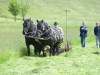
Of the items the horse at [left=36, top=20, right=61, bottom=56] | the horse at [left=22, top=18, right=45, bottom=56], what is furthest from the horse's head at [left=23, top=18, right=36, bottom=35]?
the horse at [left=36, top=20, right=61, bottom=56]

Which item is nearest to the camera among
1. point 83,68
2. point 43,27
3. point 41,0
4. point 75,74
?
point 75,74

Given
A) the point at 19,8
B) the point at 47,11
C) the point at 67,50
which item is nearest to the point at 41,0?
the point at 47,11

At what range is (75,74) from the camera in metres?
11.1

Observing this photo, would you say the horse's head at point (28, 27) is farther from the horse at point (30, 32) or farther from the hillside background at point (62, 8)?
the hillside background at point (62, 8)

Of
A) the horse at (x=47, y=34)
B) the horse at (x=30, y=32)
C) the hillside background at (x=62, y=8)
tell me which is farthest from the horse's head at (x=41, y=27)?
the hillside background at (x=62, y=8)

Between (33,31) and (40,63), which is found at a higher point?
(33,31)

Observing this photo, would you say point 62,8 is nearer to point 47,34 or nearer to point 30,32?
point 47,34

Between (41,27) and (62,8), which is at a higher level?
(41,27)

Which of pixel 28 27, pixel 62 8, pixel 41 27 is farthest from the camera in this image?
pixel 62 8

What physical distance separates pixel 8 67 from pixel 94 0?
88550 millimetres

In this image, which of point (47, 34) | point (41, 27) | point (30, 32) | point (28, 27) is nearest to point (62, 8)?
point (47, 34)

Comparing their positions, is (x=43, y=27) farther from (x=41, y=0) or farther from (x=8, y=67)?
(x=41, y=0)

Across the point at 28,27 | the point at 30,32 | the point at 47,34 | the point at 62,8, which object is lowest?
the point at 62,8

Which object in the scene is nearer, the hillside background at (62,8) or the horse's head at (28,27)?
the horse's head at (28,27)
